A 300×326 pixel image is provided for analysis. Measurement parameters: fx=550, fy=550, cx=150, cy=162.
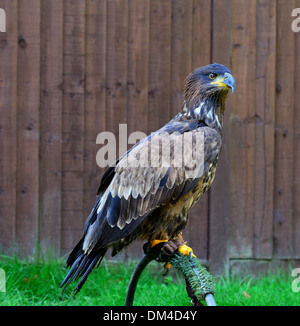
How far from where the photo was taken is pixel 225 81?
9.45 ft

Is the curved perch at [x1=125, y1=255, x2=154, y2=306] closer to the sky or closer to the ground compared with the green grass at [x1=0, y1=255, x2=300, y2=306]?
closer to the sky

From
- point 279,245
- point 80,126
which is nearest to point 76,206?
point 80,126

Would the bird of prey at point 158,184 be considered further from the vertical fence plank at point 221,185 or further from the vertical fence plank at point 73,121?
the vertical fence plank at point 221,185

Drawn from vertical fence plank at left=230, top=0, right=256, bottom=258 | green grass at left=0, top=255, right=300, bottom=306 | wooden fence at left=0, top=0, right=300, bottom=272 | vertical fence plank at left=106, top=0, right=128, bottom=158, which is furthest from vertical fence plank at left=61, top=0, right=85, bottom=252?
vertical fence plank at left=230, top=0, right=256, bottom=258

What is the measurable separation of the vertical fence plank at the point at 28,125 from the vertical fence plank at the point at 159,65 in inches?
33.8

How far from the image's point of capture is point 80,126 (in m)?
4.15

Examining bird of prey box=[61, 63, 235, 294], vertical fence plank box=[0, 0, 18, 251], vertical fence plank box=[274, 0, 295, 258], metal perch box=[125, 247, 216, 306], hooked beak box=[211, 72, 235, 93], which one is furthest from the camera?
vertical fence plank box=[274, 0, 295, 258]

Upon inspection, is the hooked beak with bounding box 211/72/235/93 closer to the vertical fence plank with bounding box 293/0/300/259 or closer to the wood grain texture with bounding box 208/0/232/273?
the wood grain texture with bounding box 208/0/232/273

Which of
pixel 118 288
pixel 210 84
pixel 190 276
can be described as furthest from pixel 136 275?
pixel 118 288

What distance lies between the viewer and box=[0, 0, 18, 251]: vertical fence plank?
13.4 ft

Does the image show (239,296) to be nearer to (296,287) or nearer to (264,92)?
(296,287)

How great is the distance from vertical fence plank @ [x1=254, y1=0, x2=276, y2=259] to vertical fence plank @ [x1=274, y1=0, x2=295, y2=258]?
6 cm

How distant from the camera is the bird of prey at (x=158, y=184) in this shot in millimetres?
2752

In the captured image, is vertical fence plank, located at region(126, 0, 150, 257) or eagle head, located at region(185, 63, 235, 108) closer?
eagle head, located at region(185, 63, 235, 108)
